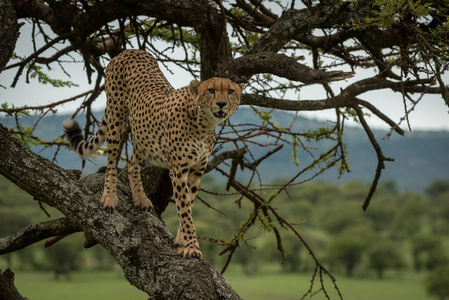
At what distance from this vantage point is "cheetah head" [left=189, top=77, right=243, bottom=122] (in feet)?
9.44

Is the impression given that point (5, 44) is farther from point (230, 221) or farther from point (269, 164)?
point (269, 164)

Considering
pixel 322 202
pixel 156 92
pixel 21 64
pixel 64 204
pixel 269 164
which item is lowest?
pixel 64 204

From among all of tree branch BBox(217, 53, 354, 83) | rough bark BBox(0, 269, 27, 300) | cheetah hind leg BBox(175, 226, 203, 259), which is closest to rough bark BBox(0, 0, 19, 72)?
rough bark BBox(0, 269, 27, 300)

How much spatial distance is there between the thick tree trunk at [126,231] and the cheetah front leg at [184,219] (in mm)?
62

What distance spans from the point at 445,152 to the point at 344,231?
35906mm

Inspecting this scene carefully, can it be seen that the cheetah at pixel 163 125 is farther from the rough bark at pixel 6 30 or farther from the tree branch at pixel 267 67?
the rough bark at pixel 6 30

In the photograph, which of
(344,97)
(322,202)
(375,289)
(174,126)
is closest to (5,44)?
(174,126)

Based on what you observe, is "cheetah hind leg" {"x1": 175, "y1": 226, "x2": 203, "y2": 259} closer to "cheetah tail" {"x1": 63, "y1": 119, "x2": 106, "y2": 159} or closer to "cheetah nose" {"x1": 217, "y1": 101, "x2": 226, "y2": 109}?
"cheetah nose" {"x1": 217, "y1": 101, "x2": 226, "y2": 109}

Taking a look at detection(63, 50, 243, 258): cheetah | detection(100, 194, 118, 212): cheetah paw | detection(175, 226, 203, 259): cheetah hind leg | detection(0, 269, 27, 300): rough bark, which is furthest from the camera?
detection(0, 269, 27, 300): rough bark

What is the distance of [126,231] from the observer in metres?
3.52

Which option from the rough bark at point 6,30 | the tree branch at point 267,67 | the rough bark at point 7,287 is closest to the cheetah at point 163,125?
the tree branch at point 267,67

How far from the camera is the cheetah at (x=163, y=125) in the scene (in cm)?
309

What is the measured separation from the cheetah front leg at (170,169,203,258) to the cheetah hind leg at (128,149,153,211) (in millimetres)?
691

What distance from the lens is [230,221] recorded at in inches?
1184
